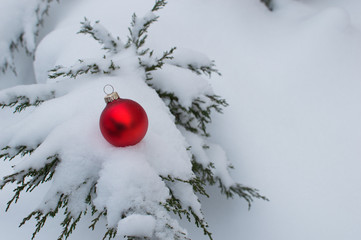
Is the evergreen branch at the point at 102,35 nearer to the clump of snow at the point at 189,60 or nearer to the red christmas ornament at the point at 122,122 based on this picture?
the clump of snow at the point at 189,60

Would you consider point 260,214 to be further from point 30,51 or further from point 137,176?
point 30,51

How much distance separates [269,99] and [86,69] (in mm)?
2014

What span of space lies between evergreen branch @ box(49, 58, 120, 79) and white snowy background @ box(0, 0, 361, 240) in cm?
105

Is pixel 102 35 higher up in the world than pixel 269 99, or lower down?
higher up

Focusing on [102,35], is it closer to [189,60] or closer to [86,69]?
[86,69]

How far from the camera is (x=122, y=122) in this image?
149cm

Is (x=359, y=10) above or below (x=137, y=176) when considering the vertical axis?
above

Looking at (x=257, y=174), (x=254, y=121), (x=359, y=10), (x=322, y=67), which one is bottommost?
(x=257, y=174)

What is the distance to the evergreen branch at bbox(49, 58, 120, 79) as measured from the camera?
200cm

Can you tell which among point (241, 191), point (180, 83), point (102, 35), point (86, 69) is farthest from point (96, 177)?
point (241, 191)

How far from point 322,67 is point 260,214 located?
1.90 m

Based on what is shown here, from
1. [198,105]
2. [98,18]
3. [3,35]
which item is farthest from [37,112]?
[3,35]

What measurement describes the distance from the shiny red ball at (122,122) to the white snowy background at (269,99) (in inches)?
47.2

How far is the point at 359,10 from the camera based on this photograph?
4559 millimetres
